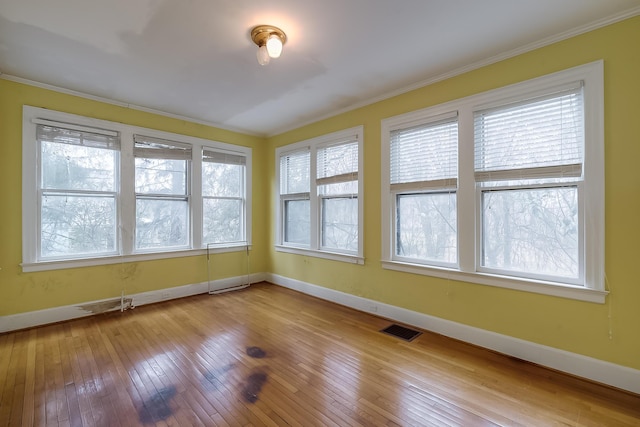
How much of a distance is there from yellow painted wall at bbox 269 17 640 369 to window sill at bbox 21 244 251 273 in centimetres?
311

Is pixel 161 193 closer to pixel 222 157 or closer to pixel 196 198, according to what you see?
pixel 196 198

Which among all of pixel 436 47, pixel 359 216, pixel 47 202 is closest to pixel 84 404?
pixel 47 202

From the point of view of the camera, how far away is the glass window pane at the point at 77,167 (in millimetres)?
3305

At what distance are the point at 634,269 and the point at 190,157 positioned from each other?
5.06m

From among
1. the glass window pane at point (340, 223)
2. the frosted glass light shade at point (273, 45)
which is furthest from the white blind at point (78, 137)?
the glass window pane at point (340, 223)

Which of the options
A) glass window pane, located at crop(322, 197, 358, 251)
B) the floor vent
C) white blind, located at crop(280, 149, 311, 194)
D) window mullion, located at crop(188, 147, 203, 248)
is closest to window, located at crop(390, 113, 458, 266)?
glass window pane, located at crop(322, 197, 358, 251)

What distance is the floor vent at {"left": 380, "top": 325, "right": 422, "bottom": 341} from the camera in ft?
9.60

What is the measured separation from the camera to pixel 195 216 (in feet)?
14.4

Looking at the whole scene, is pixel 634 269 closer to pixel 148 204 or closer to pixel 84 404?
pixel 84 404

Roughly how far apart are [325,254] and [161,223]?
2.49 meters

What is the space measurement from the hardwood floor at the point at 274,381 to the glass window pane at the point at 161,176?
6.00ft

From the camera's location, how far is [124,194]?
3.76 m

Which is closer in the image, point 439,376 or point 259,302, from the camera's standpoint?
point 439,376

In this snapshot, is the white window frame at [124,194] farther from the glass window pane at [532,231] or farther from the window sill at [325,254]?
the glass window pane at [532,231]
